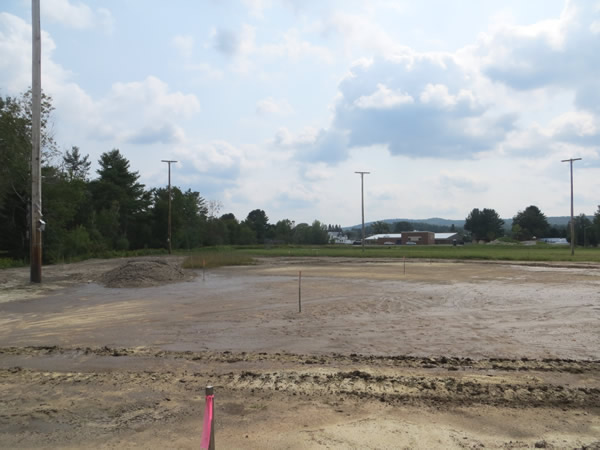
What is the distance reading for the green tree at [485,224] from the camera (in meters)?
162

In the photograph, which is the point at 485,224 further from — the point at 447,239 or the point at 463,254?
the point at 463,254

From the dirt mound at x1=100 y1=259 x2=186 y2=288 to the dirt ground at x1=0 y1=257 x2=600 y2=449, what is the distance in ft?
23.7

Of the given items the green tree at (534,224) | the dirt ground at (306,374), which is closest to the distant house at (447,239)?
the green tree at (534,224)

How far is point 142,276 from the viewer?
77.8 ft

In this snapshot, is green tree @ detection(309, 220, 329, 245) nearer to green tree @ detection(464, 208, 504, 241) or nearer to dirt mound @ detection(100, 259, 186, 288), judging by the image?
green tree @ detection(464, 208, 504, 241)

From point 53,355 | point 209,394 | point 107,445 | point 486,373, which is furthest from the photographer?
point 53,355

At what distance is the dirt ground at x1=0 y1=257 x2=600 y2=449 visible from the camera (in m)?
4.87

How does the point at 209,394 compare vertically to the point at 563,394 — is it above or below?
above

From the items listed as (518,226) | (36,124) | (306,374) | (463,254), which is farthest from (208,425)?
(518,226)

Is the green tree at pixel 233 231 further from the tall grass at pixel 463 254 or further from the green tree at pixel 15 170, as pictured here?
the green tree at pixel 15 170

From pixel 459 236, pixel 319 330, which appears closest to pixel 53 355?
pixel 319 330

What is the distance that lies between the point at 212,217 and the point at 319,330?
9371cm

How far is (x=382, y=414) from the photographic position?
5.33 metres

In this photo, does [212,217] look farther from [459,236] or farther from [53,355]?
[459,236]
